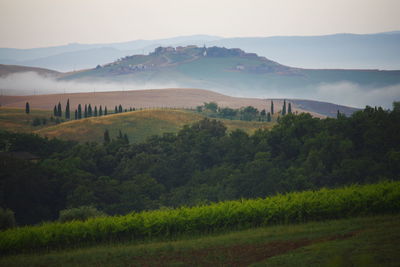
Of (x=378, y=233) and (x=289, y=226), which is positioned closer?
(x=378, y=233)

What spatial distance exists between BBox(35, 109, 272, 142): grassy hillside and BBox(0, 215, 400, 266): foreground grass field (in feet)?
425

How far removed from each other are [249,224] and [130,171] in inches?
2417

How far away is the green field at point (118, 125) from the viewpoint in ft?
534

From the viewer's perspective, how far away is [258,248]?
2825 centimetres

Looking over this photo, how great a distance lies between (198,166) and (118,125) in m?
81.5

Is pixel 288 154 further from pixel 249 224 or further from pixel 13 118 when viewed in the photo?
pixel 13 118

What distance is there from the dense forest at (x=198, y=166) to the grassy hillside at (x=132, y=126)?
47064 millimetres

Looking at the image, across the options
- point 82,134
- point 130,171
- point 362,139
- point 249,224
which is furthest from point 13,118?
point 249,224

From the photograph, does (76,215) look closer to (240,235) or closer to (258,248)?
(240,235)

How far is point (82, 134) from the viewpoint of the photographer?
163 meters

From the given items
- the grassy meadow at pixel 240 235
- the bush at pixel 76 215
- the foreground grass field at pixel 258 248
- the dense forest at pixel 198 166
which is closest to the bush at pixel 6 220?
the bush at pixel 76 215

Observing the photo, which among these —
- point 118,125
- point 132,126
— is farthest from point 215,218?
point 132,126

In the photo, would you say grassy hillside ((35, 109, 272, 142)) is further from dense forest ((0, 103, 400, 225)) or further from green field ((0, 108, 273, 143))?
dense forest ((0, 103, 400, 225))

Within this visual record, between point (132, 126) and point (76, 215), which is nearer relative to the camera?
point (76, 215)
